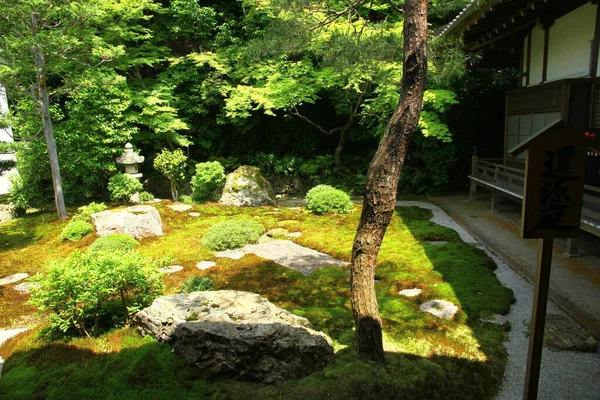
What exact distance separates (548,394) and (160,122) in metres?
15.1

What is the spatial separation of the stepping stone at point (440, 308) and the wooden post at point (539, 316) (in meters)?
2.17

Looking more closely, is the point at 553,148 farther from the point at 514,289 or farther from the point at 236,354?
the point at 514,289

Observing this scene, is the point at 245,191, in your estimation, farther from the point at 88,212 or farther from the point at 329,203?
the point at 88,212

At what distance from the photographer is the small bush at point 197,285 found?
6.66 meters

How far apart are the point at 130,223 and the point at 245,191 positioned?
518cm

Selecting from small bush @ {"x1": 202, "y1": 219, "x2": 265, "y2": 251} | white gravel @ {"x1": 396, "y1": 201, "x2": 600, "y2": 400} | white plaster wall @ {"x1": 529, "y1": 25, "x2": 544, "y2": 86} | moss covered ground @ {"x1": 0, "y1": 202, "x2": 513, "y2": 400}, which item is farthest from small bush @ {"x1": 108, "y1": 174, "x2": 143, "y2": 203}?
white plaster wall @ {"x1": 529, "y1": 25, "x2": 544, "y2": 86}

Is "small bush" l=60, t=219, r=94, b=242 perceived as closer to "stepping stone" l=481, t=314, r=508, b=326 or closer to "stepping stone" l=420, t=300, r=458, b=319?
"stepping stone" l=420, t=300, r=458, b=319

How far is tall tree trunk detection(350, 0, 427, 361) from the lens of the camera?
394cm

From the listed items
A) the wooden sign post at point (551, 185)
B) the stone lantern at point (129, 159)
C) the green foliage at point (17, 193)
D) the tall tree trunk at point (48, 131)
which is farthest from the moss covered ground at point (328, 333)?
the green foliage at point (17, 193)

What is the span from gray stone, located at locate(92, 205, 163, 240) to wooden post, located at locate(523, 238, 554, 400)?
8.95m

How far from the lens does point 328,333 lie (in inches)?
208

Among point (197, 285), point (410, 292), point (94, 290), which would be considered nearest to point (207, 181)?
point (197, 285)

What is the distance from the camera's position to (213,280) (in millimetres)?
7379

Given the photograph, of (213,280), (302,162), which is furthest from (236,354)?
(302,162)
